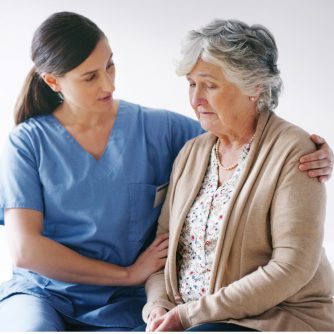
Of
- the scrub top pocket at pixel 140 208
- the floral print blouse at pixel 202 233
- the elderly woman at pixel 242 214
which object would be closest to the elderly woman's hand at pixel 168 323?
the elderly woman at pixel 242 214

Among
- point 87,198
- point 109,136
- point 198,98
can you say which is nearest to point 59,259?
point 87,198

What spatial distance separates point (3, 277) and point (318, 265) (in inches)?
48.9

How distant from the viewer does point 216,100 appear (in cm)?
154

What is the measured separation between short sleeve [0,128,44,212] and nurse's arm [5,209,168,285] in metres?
0.03

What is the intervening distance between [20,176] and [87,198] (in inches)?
8.3

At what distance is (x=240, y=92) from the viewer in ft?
5.05

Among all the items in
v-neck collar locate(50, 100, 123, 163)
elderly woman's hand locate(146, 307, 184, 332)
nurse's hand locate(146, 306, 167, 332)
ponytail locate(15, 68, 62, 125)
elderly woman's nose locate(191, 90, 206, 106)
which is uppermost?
elderly woman's nose locate(191, 90, 206, 106)

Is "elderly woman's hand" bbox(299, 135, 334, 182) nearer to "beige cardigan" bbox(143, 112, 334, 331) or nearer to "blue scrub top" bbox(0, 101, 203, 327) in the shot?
"beige cardigan" bbox(143, 112, 334, 331)

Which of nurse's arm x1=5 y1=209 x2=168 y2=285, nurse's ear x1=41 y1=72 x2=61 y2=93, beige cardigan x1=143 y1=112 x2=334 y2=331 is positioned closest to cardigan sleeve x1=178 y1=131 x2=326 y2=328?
beige cardigan x1=143 y1=112 x2=334 y2=331

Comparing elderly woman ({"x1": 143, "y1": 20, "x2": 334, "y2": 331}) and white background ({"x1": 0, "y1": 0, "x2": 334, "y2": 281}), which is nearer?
elderly woman ({"x1": 143, "y1": 20, "x2": 334, "y2": 331})

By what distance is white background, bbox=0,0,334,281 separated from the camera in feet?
7.23

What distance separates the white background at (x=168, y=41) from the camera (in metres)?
2.20

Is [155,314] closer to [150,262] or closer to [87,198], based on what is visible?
[150,262]

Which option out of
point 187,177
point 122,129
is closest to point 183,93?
point 122,129
